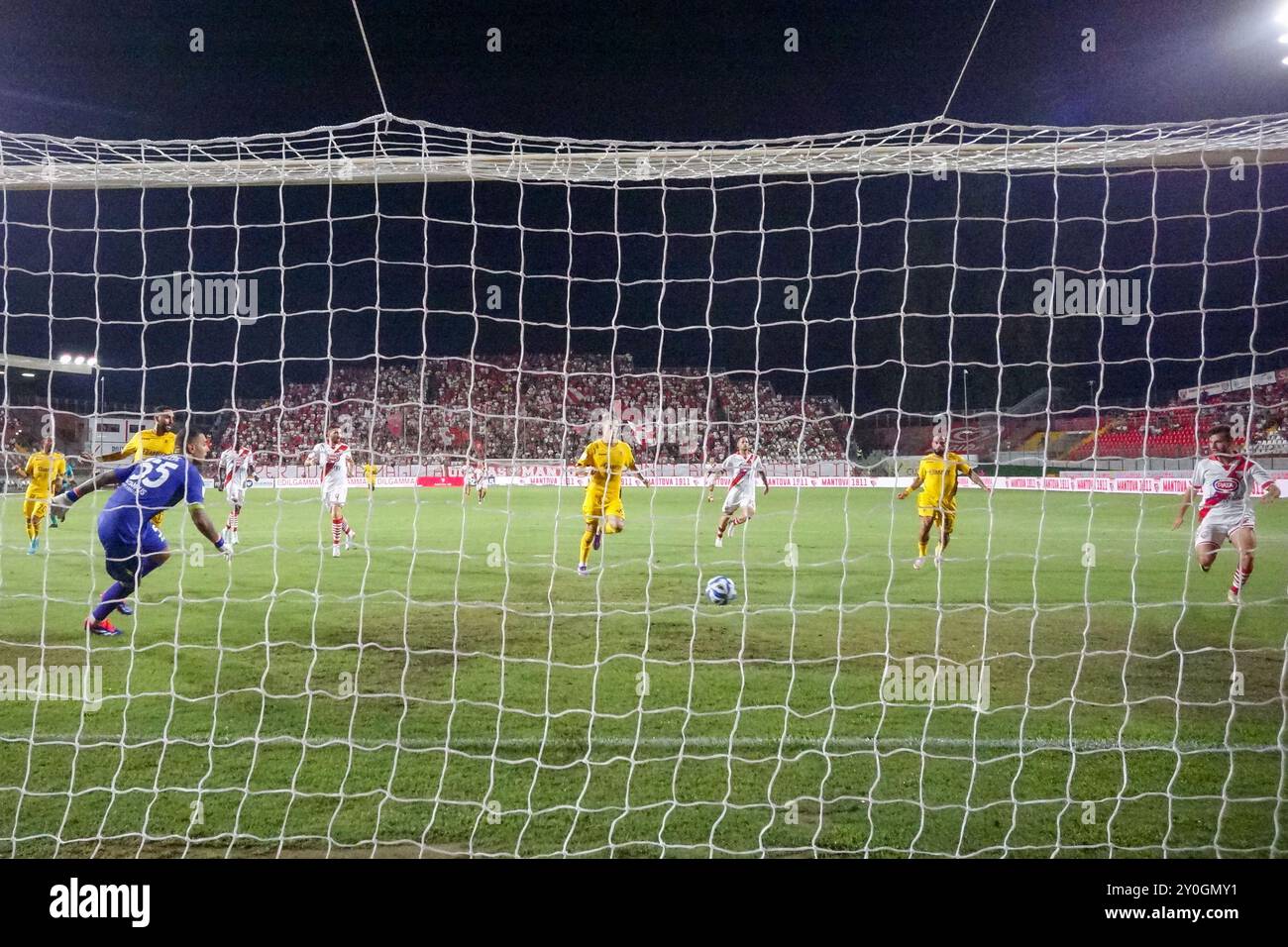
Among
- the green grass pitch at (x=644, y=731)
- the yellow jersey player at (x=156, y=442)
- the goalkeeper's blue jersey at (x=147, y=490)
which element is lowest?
the green grass pitch at (x=644, y=731)

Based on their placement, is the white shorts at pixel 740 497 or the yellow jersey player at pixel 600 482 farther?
the white shorts at pixel 740 497

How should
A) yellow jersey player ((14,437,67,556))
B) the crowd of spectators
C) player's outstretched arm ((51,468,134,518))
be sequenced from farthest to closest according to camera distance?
the crowd of spectators
yellow jersey player ((14,437,67,556))
player's outstretched arm ((51,468,134,518))

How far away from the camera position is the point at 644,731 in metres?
4.38

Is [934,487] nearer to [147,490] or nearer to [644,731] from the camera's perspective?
[644,731]

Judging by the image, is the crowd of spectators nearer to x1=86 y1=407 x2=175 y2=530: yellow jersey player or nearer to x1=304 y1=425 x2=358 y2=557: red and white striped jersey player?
x1=304 y1=425 x2=358 y2=557: red and white striped jersey player

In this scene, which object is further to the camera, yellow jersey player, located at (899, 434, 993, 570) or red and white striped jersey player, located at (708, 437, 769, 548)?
red and white striped jersey player, located at (708, 437, 769, 548)

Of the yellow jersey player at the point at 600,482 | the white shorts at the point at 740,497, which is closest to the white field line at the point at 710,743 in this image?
the yellow jersey player at the point at 600,482

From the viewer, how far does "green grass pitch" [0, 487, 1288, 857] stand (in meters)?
3.37

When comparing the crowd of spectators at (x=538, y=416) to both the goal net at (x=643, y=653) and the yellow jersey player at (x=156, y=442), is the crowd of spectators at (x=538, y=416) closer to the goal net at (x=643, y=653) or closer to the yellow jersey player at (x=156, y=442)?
the goal net at (x=643, y=653)

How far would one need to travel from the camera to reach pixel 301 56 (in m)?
10.7

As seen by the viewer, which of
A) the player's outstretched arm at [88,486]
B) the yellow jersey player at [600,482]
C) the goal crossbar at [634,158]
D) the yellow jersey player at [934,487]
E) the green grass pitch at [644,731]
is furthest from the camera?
the yellow jersey player at [934,487]

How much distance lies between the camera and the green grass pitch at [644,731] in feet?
11.1

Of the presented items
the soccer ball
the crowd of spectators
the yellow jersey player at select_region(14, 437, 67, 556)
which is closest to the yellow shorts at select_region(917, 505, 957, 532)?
the soccer ball

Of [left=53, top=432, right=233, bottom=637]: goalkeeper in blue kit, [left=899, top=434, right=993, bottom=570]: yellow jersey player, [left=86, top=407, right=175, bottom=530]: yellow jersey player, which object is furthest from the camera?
[left=899, top=434, right=993, bottom=570]: yellow jersey player
